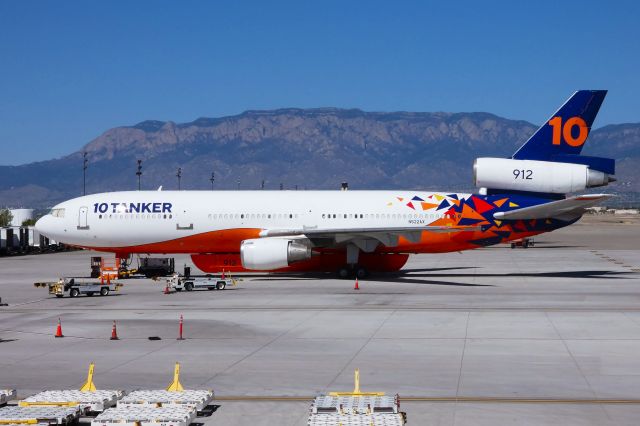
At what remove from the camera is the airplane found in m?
45.9

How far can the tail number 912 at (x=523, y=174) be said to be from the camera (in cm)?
4659

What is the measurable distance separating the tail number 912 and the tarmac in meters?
5.72

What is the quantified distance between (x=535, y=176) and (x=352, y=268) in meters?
11.0

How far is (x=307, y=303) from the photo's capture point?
35906 mm

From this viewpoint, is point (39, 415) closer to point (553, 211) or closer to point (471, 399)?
point (471, 399)

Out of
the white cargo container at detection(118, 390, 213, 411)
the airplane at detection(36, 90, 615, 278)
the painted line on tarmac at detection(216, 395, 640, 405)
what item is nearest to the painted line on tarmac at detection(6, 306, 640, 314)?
the airplane at detection(36, 90, 615, 278)

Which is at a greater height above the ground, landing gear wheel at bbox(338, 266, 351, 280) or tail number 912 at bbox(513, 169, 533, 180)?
tail number 912 at bbox(513, 169, 533, 180)

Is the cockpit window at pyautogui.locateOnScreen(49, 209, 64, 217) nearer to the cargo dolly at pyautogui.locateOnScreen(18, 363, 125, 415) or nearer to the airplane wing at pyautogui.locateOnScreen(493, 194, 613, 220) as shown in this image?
the airplane wing at pyautogui.locateOnScreen(493, 194, 613, 220)

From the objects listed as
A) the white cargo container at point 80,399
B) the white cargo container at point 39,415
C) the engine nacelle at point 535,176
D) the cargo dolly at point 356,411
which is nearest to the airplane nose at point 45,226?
the engine nacelle at point 535,176

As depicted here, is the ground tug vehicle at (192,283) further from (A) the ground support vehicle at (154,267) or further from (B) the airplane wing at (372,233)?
(A) the ground support vehicle at (154,267)

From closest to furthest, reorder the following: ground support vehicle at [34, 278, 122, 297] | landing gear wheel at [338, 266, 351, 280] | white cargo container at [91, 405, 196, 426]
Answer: white cargo container at [91, 405, 196, 426] < ground support vehicle at [34, 278, 122, 297] < landing gear wheel at [338, 266, 351, 280]

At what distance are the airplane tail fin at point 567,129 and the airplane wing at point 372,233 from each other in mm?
5317

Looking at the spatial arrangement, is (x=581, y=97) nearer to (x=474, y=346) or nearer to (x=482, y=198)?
(x=482, y=198)

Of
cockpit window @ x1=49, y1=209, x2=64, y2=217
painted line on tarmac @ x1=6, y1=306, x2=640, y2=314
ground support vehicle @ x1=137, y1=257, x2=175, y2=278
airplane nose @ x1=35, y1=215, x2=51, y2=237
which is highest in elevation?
cockpit window @ x1=49, y1=209, x2=64, y2=217
